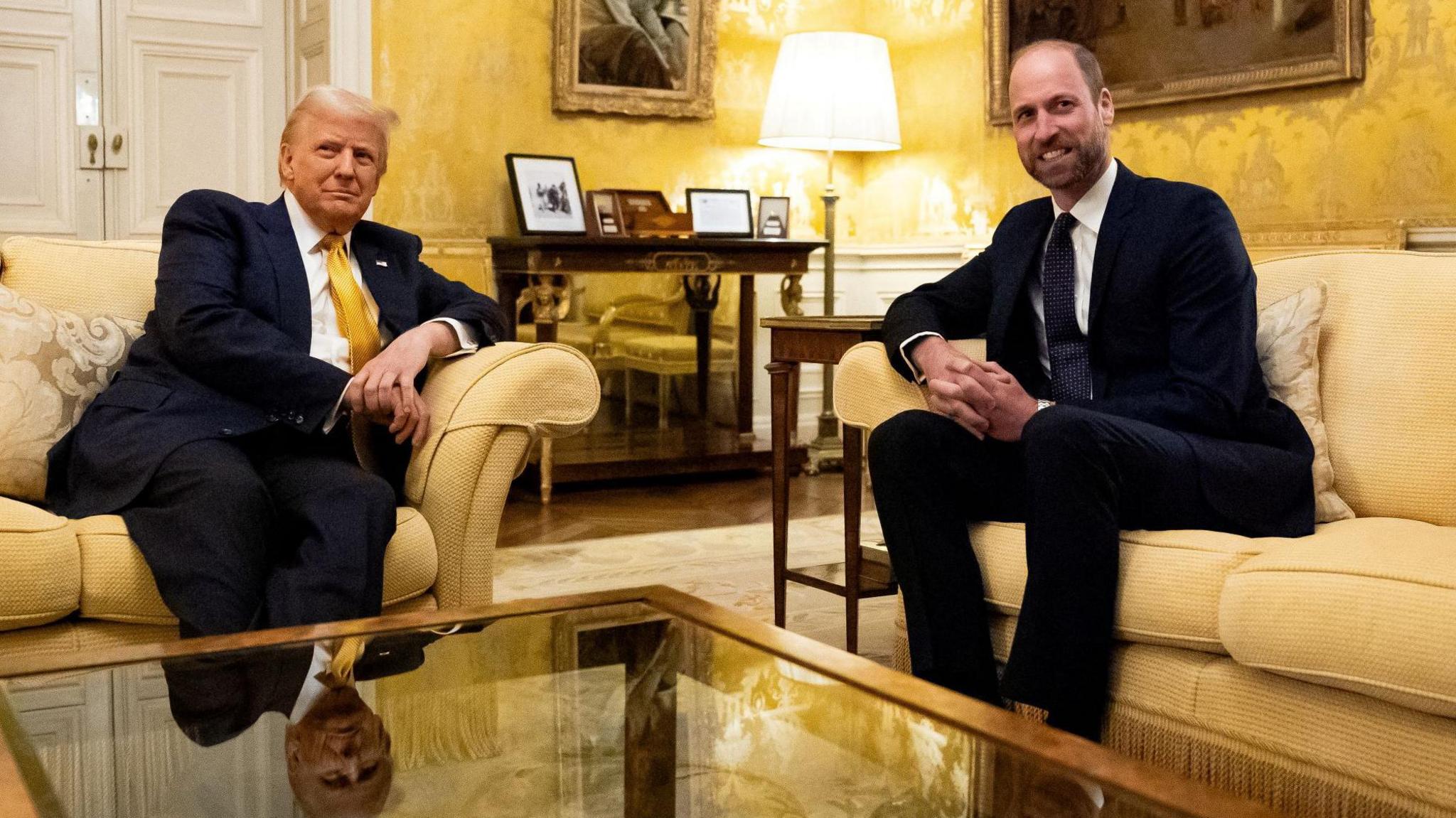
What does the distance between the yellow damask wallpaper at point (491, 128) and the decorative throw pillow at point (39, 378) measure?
2.78 metres

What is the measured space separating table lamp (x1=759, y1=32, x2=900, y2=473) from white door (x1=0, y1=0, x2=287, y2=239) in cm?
202

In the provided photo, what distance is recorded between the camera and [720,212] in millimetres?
5922

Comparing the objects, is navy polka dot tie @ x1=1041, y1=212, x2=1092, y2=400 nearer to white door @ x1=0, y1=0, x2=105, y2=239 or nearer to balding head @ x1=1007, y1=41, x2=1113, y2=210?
balding head @ x1=1007, y1=41, x2=1113, y2=210

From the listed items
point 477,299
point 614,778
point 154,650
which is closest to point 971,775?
point 614,778

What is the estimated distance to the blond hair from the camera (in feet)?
9.07

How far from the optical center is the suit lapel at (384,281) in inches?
111

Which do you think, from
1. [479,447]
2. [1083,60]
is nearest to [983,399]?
[1083,60]

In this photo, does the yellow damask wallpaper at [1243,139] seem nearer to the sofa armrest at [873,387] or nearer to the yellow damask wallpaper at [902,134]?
the yellow damask wallpaper at [902,134]

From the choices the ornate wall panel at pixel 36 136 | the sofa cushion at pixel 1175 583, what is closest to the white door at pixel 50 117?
the ornate wall panel at pixel 36 136

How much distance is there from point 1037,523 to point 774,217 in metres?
4.07

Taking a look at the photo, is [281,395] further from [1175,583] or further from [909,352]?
[1175,583]

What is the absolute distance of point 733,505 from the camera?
5152mm

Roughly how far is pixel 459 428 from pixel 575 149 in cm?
341

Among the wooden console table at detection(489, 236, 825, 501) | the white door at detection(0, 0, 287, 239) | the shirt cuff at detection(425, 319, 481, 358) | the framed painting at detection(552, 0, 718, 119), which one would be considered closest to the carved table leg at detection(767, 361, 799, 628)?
the shirt cuff at detection(425, 319, 481, 358)
